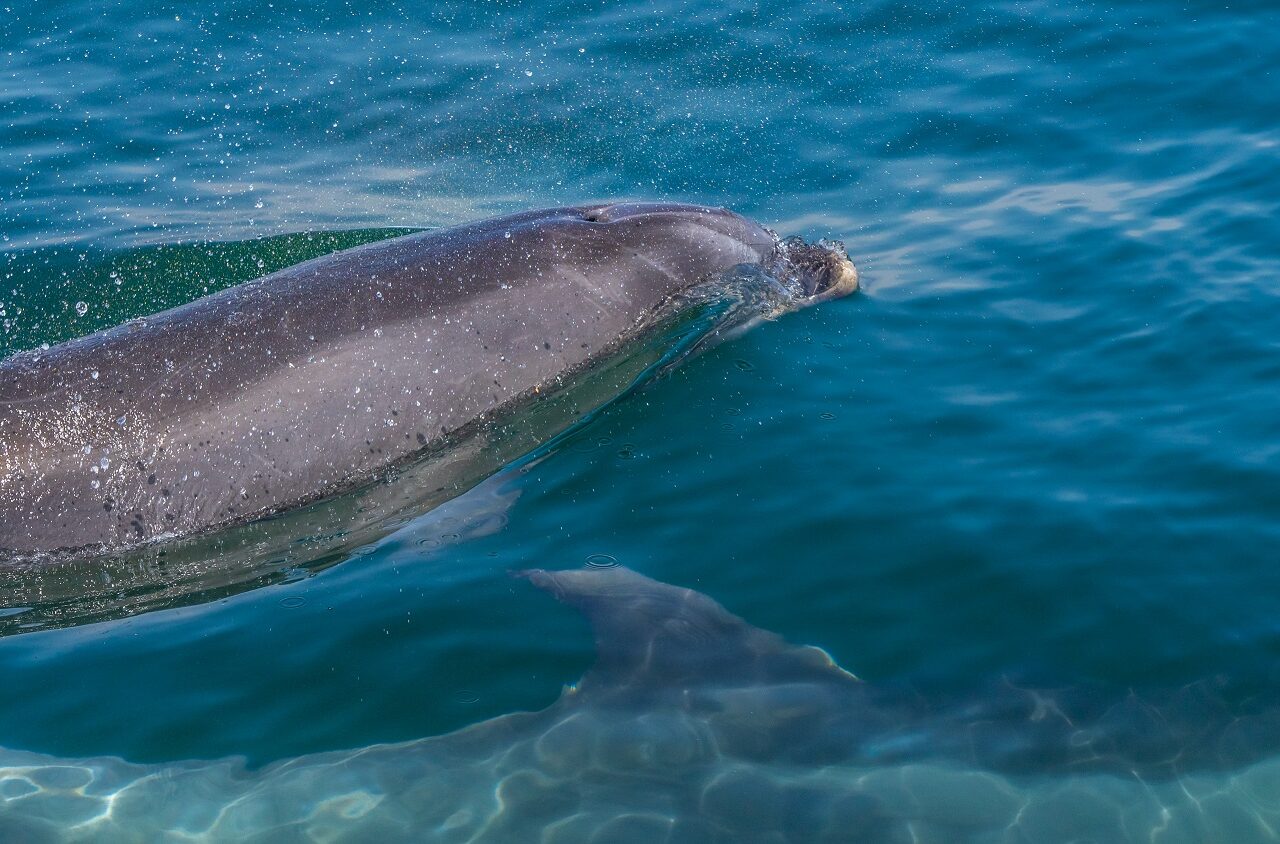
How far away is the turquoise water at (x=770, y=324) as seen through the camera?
22.8ft

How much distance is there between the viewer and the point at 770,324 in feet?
32.9

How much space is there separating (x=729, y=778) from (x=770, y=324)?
181 inches

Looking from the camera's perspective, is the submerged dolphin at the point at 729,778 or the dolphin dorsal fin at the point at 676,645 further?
the dolphin dorsal fin at the point at 676,645

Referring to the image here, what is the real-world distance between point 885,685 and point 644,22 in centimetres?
1269

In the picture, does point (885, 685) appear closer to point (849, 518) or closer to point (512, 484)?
point (849, 518)

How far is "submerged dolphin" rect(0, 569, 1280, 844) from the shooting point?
594cm

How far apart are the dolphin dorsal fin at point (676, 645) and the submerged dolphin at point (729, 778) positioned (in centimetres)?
2

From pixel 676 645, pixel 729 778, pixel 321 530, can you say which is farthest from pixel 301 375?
pixel 729 778

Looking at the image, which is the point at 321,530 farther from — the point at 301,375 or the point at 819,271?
the point at 819,271

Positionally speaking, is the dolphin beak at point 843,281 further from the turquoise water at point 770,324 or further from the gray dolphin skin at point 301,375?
the gray dolphin skin at point 301,375

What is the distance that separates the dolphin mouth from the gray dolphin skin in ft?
4.34

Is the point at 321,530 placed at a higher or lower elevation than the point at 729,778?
higher

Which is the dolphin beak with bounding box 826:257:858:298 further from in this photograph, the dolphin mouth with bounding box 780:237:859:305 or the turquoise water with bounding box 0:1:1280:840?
the turquoise water with bounding box 0:1:1280:840

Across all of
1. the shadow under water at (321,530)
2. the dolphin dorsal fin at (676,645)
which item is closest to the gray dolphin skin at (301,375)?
the shadow under water at (321,530)
